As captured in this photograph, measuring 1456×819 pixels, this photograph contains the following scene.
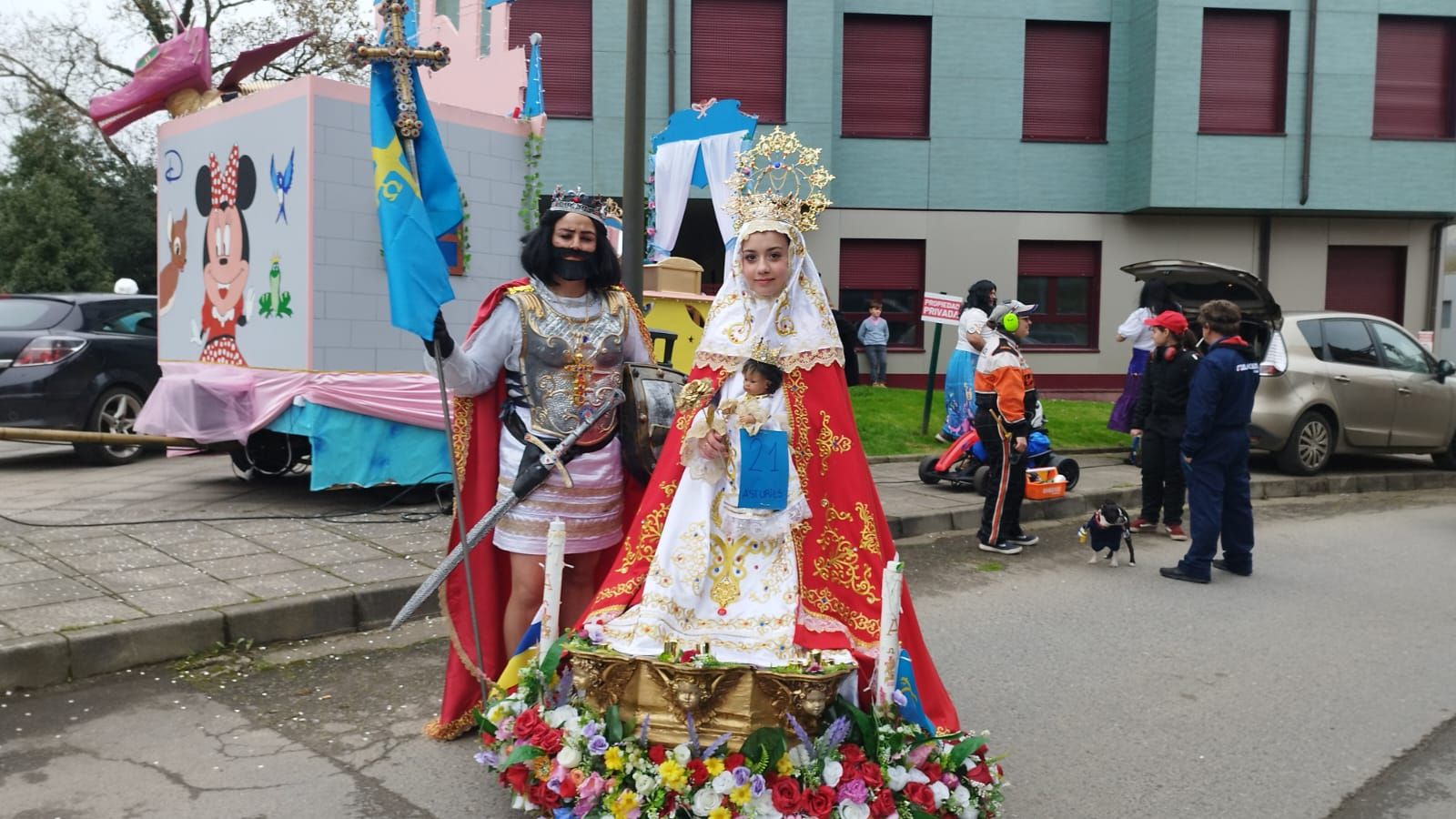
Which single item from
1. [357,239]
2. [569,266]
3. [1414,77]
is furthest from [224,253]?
[1414,77]

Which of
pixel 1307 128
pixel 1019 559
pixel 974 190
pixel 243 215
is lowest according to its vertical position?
pixel 1019 559

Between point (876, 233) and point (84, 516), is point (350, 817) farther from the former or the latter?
point (876, 233)

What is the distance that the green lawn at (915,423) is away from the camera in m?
12.2

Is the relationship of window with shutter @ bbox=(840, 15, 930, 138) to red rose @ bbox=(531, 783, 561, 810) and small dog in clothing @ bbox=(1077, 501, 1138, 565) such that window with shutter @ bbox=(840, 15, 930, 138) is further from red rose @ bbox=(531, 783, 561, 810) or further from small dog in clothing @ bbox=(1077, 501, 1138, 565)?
red rose @ bbox=(531, 783, 561, 810)

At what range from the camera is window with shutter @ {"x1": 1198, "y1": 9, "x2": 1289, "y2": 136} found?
1880 cm

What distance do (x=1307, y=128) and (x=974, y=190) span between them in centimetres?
574

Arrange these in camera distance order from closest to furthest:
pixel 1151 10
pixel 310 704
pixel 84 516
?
pixel 310 704 → pixel 84 516 → pixel 1151 10

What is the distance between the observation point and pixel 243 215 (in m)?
8.18

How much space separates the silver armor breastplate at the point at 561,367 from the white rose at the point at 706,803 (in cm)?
137

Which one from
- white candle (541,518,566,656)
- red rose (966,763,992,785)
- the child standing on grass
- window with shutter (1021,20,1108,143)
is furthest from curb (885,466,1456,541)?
window with shutter (1021,20,1108,143)

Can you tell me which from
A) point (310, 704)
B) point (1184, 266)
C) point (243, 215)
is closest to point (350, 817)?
point (310, 704)

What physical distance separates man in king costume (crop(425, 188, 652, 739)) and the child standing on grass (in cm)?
1420

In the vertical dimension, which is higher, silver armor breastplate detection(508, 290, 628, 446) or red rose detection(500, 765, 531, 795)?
silver armor breastplate detection(508, 290, 628, 446)

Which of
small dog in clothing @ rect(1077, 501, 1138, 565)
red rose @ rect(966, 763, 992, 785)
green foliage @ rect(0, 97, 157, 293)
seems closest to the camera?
red rose @ rect(966, 763, 992, 785)
